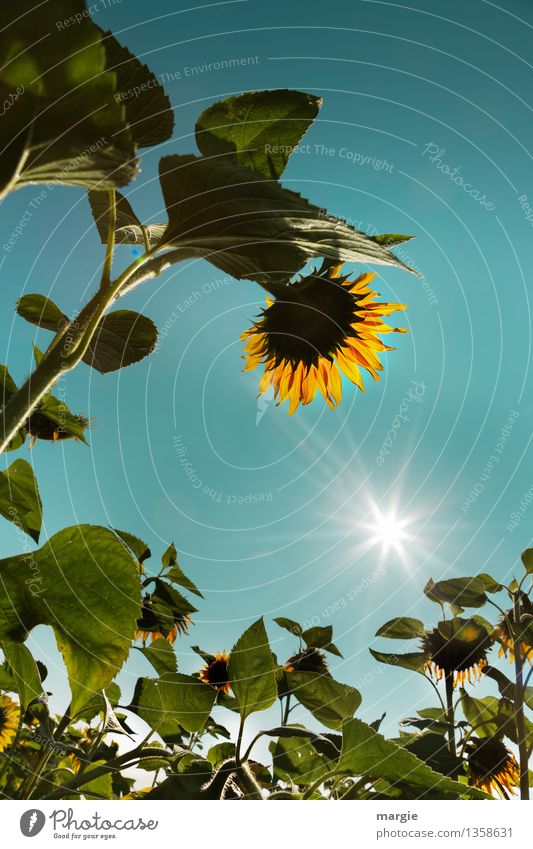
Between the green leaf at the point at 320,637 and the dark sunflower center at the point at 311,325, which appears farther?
the green leaf at the point at 320,637

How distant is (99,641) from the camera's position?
1.19 feet

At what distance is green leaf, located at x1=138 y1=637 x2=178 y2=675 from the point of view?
765 millimetres

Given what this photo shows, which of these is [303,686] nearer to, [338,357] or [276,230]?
[338,357]

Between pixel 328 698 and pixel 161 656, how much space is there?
0.70 ft

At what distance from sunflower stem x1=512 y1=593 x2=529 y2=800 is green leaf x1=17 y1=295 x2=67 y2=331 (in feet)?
2.40

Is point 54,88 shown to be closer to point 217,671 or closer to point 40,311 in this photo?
point 40,311

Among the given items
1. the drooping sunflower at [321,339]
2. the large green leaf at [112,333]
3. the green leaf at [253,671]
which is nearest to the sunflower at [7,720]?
the drooping sunflower at [321,339]

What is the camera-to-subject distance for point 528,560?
1070mm

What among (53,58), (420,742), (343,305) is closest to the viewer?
(53,58)

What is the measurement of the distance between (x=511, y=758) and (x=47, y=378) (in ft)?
3.68

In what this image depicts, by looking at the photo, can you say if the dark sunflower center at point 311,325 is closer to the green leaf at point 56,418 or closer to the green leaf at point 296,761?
the green leaf at point 56,418

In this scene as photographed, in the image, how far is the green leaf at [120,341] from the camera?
50cm

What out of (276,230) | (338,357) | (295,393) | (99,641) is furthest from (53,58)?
(295,393)

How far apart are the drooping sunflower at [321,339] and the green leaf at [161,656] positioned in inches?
16.7
